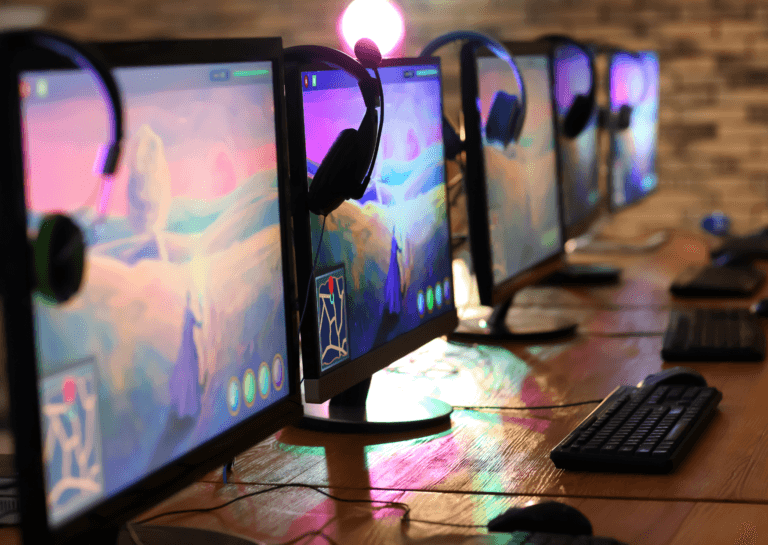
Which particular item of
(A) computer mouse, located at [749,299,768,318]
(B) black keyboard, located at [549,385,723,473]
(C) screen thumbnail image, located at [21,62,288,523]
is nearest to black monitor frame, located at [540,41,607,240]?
(A) computer mouse, located at [749,299,768,318]

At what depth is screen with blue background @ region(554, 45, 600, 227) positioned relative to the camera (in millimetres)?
1880

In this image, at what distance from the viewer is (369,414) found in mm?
1219

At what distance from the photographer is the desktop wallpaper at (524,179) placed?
1.47 metres

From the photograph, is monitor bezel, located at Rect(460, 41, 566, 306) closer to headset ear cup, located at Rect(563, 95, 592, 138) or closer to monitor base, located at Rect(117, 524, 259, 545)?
headset ear cup, located at Rect(563, 95, 592, 138)

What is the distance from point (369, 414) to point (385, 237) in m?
0.24

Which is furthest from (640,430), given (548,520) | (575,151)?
(575,151)

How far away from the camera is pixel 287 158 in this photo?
3.11 ft

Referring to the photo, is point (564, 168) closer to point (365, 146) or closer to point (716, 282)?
point (716, 282)

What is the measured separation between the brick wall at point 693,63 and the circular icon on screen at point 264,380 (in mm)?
2640

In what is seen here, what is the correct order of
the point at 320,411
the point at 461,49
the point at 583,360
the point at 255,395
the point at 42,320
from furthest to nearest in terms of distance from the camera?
the point at 583,360 → the point at 461,49 → the point at 320,411 → the point at 255,395 → the point at 42,320

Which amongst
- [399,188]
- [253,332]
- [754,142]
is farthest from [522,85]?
[754,142]

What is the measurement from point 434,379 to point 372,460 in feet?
1.21

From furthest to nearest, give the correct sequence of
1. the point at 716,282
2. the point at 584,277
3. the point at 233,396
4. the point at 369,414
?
1. the point at 584,277
2. the point at 716,282
3. the point at 369,414
4. the point at 233,396

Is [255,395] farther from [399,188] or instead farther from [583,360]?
[583,360]
